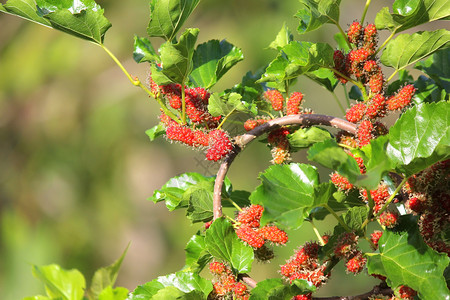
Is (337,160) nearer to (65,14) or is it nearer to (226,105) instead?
(226,105)

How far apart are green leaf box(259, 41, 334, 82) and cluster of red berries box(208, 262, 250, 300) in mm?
237

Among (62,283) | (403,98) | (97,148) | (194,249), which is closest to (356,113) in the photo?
(403,98)

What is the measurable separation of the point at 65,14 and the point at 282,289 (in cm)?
39

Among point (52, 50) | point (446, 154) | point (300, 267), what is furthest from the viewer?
point (52, 50)

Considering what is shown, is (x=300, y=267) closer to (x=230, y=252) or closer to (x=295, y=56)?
(x=230, y=252)

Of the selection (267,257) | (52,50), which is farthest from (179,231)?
(267,257)

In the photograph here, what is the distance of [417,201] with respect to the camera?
56 cm

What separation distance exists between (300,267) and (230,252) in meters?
0.09

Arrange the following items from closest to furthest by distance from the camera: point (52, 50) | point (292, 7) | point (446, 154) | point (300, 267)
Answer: point (446, 154) → point (300, 267) → point (292, 7) → point (52, 50)

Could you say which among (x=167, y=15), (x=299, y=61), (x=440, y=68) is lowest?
(x=440, y=68)

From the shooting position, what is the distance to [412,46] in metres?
0.58

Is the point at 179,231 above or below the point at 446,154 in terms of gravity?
below

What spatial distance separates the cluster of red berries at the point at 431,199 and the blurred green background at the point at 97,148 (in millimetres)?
2105

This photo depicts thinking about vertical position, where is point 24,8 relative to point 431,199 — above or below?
above
